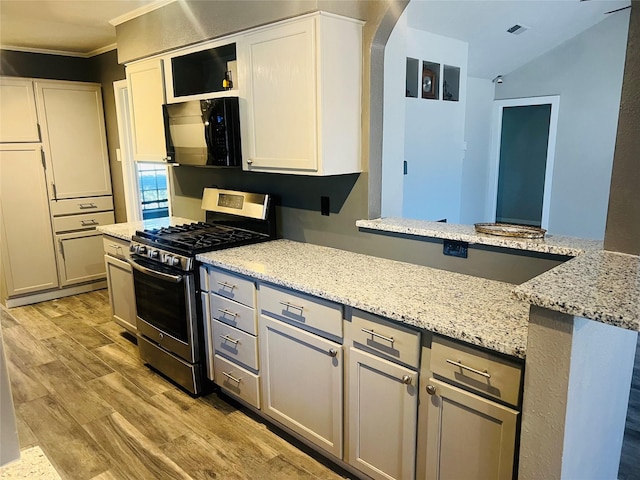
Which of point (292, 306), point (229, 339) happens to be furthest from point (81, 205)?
point (292, 306)

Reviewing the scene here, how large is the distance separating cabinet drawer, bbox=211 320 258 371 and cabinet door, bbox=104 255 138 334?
→ 0.95m

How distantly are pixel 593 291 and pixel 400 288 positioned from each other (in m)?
0.86

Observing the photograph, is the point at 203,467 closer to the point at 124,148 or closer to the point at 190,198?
the point at 190,198

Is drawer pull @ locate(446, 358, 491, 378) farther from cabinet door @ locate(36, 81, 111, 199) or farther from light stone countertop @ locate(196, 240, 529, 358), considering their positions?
cabinet door @ locate(36, 81, 111, 199)

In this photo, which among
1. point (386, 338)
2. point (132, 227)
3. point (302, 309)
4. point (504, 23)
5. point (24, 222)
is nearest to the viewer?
point (386, 338)

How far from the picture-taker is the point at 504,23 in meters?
4.25

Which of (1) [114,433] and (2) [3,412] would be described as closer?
(2) [3,412]

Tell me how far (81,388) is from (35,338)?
1.10m

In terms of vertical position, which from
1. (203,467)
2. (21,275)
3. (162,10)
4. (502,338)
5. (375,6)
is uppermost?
(162,10)

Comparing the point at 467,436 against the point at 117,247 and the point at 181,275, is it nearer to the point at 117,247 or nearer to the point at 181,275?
the point at 181,275

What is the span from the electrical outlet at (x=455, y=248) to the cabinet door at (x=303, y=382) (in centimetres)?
71

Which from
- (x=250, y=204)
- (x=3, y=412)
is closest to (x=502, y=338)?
(x=3, y=412)

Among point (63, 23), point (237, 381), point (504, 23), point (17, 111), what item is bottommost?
point (237, 381)

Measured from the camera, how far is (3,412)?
2.66 feet
